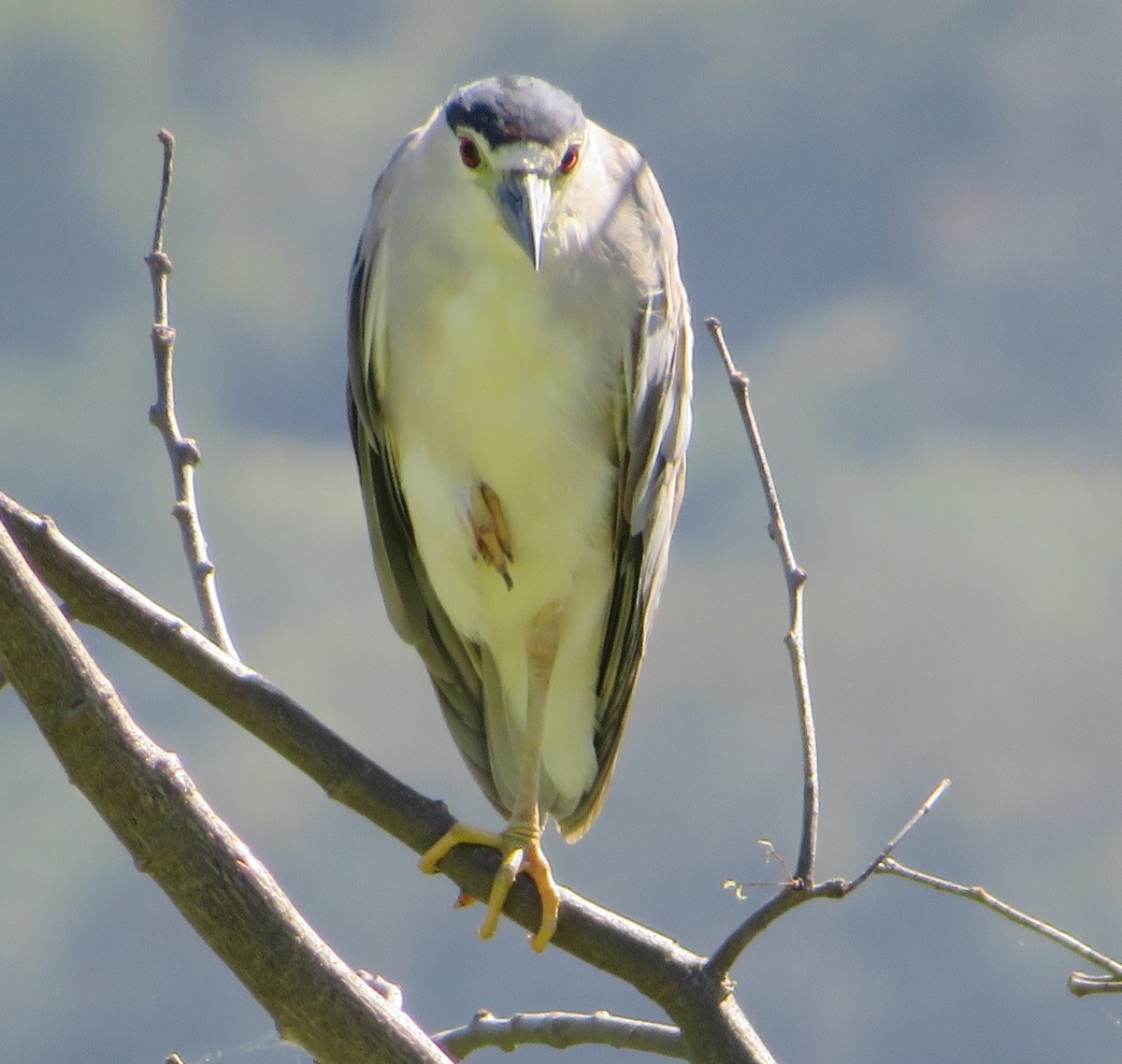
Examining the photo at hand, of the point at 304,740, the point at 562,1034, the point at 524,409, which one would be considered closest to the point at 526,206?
the point at 524,409

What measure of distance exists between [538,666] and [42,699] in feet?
3.74

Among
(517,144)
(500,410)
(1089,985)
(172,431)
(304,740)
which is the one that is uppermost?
(517,144)

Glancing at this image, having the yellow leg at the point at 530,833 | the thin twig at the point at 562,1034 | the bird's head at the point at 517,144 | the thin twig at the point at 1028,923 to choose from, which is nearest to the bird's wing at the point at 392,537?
the yellow leg at the point at 530,833

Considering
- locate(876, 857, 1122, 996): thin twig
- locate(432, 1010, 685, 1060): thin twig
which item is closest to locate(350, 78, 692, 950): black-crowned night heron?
locate(432, 1010, 685, 1060): thin twig

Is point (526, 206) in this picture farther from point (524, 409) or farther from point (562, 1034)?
point (562, 1034)

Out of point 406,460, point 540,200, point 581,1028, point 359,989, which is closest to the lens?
point 359,989

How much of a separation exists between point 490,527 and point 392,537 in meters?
0.22

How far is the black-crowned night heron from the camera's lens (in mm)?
2133

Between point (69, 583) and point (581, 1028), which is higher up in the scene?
point (69, 583)

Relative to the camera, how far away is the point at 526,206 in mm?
2043

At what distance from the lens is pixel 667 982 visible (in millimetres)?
1634

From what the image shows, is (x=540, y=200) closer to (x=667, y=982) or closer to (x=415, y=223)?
(x=415, y=223)

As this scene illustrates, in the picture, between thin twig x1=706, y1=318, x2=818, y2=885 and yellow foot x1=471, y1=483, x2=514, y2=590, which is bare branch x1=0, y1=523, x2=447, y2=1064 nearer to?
thin twig x1=706, y1=318, x2=818, y2=885

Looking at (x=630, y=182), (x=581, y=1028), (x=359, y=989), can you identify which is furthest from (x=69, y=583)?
(x=630, y=182)
